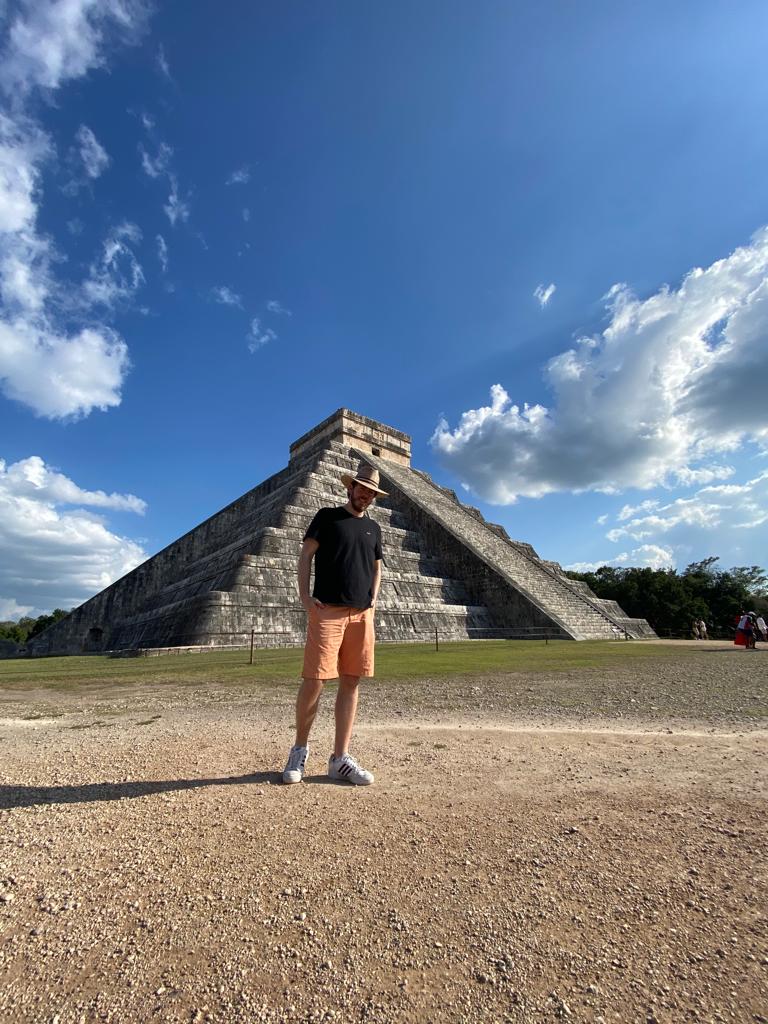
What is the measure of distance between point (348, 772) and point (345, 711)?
35cm

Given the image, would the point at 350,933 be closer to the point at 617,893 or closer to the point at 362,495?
the point at 617,893

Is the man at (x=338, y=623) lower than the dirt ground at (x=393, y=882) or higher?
higher

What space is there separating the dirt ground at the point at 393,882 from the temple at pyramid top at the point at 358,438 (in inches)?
1074

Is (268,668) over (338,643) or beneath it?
beneath

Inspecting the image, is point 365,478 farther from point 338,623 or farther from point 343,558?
point 338,623

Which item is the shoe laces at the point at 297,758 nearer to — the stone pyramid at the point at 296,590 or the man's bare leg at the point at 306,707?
the man's bare leg at the point at 306,707

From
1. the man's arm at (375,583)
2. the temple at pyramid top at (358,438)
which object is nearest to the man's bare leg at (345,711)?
the man's arm at (375,583)

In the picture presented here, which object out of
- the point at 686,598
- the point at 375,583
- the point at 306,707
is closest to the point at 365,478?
the point at 375,583

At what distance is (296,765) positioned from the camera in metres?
3.11

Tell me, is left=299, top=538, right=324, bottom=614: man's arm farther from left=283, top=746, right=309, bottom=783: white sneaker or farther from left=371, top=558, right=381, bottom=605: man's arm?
left=283, top=746, right=309, bottom=783: white sneaker

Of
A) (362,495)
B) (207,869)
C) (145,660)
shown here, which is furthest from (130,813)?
(145,660)

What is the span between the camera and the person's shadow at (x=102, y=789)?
2795 millimetres

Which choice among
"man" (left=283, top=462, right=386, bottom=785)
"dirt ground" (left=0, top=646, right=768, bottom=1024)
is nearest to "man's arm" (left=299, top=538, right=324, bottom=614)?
"man" (left=283, top=462, right=386, bottom=785)

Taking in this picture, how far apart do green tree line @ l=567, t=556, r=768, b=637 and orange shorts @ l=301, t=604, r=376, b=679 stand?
3486 cm
